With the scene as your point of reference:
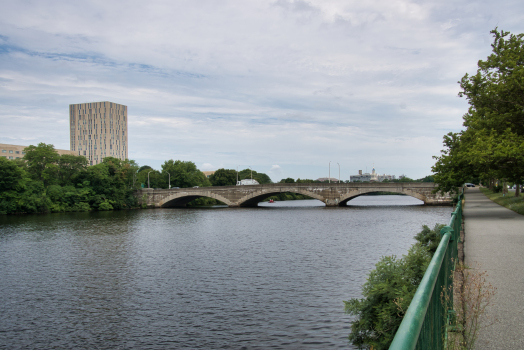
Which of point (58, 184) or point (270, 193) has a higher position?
point (58, 184)

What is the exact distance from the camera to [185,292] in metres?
14.8

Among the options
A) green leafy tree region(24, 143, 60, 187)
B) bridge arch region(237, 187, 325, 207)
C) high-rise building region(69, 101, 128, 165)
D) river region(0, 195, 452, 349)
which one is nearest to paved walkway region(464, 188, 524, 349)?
river region(0, 195, 452, 349)

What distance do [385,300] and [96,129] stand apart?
190409 mm

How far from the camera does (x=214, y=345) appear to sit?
10.3 metres

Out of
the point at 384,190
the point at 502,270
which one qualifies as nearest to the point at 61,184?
the point at 384,190

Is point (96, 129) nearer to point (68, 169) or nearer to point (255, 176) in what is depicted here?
point (255, 176)

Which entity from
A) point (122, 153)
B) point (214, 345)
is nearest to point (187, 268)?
point (214, 345)

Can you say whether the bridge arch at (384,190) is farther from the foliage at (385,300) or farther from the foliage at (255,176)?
the foliage at (385,300)

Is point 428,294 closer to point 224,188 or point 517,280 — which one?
point 517,280

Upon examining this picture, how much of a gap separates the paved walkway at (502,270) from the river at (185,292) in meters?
3.80

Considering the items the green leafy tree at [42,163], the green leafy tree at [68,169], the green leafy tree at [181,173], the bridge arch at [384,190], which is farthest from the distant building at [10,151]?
the bridge arch at [384,190]

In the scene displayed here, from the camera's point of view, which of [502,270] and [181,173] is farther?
[181,173]

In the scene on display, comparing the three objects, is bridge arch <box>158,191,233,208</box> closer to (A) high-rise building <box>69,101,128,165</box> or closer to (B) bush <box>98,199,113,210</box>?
(B) bush <box>98,199,113,210</box>

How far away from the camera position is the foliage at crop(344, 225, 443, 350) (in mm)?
7500
